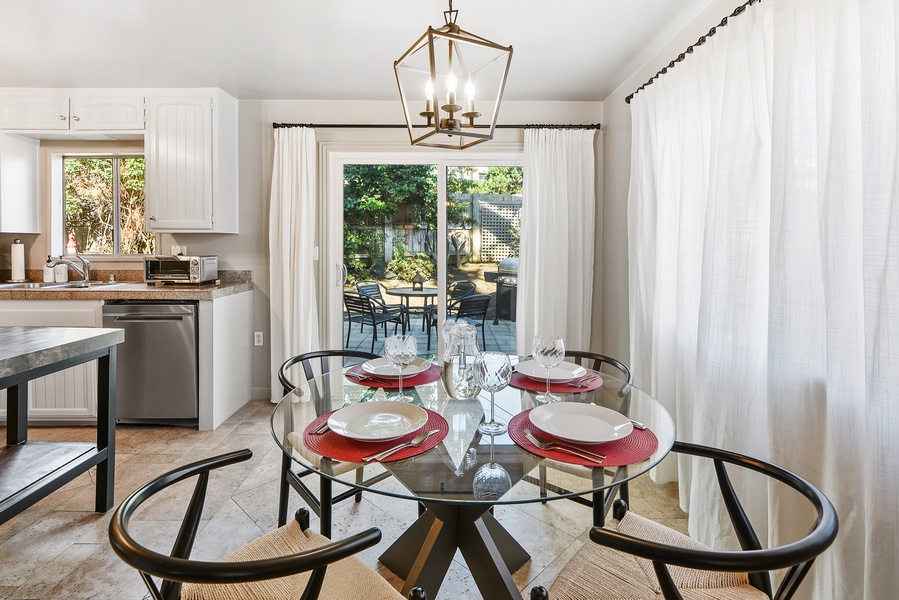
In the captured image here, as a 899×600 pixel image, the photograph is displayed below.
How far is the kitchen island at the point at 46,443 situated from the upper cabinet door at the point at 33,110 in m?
2.09

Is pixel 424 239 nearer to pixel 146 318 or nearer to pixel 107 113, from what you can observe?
pixel 146 318

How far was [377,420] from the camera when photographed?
1338mm

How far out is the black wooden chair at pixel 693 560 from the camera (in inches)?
32.3

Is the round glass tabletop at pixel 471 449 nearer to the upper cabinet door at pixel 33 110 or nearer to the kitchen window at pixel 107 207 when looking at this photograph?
the kitchen window at pixel 107 207

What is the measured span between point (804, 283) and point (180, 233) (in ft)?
12.8

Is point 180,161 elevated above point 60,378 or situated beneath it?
elevated above

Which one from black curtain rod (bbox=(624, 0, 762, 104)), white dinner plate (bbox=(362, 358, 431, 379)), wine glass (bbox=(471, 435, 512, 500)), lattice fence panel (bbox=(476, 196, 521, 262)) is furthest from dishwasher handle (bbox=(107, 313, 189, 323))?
black curtain rod (bbox=(624, 0, 762, 104))

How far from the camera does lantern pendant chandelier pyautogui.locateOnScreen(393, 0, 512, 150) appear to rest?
4.64 ft

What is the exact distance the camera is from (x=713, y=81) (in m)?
2.05

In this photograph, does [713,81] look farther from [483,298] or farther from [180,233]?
[180,233]

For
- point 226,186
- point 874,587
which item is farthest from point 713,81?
point 226,186

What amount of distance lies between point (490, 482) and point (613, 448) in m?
0.34

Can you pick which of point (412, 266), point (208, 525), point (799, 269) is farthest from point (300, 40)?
point (799, 269)

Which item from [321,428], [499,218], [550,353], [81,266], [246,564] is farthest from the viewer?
[499,218]
